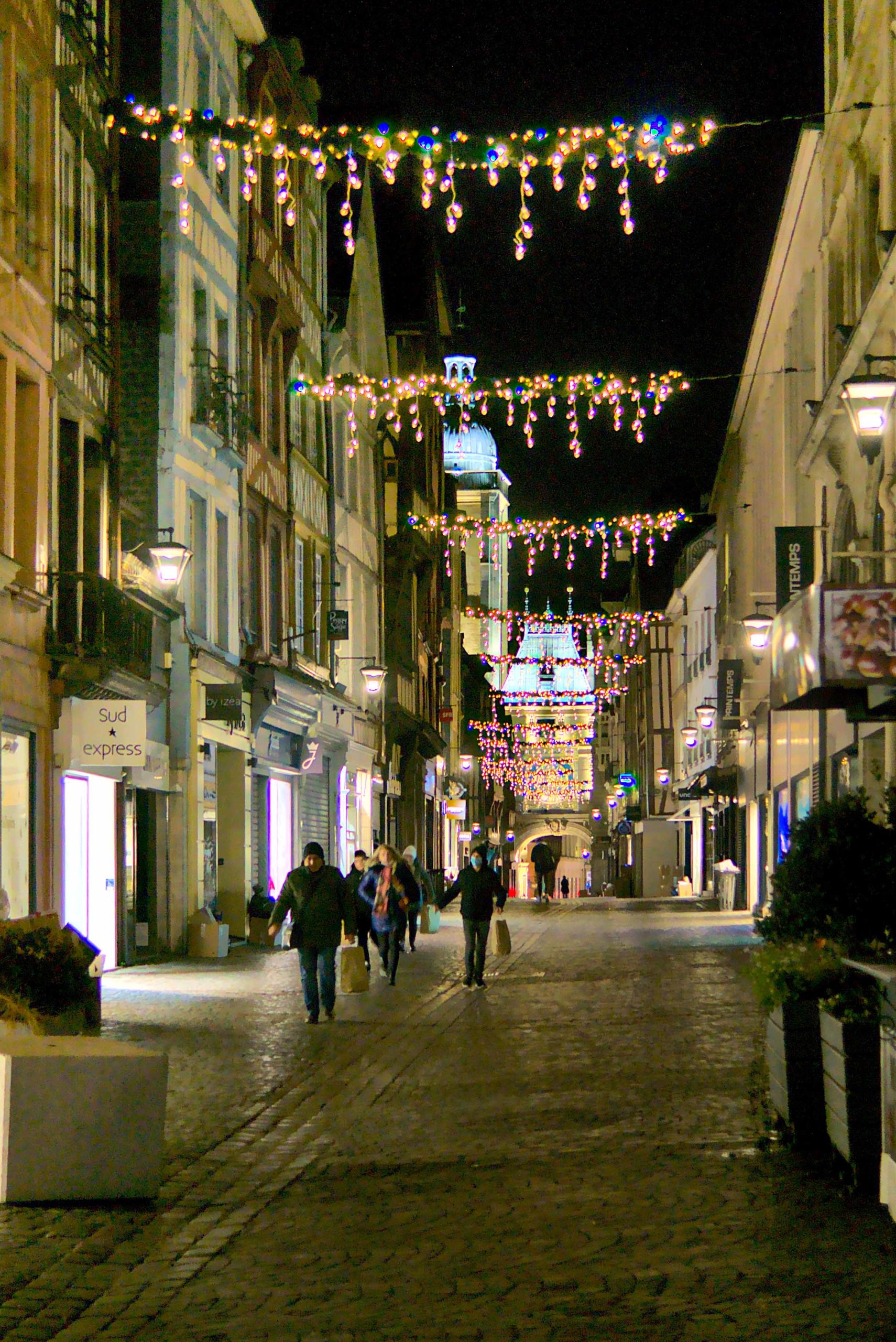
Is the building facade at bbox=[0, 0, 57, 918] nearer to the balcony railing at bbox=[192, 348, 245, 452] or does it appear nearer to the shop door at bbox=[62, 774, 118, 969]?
the shop door at bbox=[62, 774, 118, 969]

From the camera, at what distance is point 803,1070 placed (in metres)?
9.38

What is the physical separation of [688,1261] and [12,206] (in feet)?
52.3

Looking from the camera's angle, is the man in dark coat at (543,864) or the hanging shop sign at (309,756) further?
A: the man in dark coat at (543,864)

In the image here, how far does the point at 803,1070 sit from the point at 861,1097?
4.03ft

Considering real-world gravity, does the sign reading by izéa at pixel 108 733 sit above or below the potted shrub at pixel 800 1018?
above

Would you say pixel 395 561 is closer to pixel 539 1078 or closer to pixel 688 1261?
pixel 539 1078

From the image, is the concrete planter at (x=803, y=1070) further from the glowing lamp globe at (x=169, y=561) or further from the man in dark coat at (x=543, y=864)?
the man in dark coat at (x=543, y=864)

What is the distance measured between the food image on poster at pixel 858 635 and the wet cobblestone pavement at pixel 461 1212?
9.47 feet

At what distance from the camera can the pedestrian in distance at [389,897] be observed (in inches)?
859

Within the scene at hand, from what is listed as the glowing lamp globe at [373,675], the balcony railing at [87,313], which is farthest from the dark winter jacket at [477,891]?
the glowing lamp globe at [373,675]

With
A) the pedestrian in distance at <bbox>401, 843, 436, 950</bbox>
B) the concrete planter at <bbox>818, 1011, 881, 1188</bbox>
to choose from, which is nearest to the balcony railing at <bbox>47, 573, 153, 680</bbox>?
the pedestrian in distance at <bbox>401, 843, 436, 950</bbox>

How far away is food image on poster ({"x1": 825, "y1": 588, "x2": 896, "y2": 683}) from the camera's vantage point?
12.4m

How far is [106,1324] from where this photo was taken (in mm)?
6285

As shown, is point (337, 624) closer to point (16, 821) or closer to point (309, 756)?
point (309, 756)
